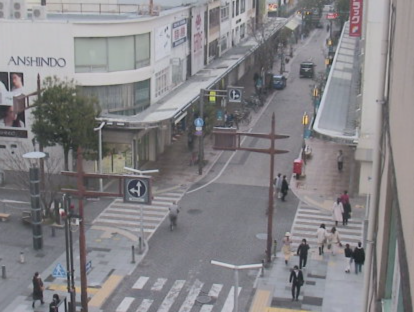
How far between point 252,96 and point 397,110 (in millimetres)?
51753

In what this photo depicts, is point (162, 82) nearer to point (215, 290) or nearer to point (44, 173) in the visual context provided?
point (44, 173)

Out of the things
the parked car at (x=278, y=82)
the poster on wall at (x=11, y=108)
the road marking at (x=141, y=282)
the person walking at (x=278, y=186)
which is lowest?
the road marking at (x=141, y=282)

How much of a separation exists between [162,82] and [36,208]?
17584 mm

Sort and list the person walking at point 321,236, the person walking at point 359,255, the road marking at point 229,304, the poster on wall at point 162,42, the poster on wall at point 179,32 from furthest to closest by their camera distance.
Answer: the poster on wall at point 179,32, the poster on wall at point 162,42, the person walking at point 321,236, the person walking at point 359,255, the road marking at point 229,304

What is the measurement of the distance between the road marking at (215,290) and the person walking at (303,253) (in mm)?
3255

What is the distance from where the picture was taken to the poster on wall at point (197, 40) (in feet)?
168

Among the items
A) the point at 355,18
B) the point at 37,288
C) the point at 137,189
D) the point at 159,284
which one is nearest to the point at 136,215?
the point at 159,284

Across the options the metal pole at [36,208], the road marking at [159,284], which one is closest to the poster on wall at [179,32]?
the metal pole at [36,208]

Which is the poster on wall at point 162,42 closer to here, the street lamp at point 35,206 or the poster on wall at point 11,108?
the poster on wall at point 11,108

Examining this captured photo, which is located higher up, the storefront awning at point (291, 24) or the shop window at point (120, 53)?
the shop window at point (120, 53)

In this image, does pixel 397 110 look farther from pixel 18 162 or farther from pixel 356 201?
pixel 18 162

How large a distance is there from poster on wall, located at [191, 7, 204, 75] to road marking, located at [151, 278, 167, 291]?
2778cm

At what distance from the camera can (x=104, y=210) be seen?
33.9 metres

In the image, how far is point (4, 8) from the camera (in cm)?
3888
